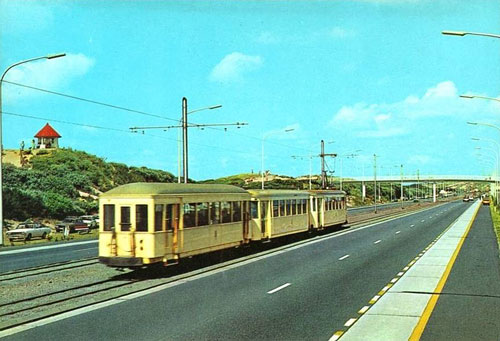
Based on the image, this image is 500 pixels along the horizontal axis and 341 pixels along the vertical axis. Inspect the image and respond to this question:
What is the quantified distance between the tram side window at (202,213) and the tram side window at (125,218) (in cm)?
289

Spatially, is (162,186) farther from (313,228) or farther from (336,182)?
(336,182)

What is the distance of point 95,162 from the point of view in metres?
86.9

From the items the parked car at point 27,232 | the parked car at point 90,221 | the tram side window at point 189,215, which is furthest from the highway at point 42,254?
the parked car at point 90,221

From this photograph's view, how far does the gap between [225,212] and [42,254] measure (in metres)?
9.33

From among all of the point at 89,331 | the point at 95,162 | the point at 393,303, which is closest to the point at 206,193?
the point at 393,303

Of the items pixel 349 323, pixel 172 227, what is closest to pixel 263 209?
pixel 172 227

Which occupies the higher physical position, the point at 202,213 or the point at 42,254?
the point at 202,213

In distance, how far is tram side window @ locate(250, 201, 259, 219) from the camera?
1025 inches

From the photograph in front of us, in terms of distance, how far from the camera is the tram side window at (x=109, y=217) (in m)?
18.7

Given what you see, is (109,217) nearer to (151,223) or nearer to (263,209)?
(151,223)

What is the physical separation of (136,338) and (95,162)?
79.6m

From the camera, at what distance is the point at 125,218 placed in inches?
728

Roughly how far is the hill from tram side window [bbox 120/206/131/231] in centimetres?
3252

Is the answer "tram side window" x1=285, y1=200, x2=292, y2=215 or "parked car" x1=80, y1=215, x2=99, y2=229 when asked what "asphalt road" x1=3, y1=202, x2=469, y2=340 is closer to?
"tram side window" x1=285, y1=200, x2=292, y2=215
